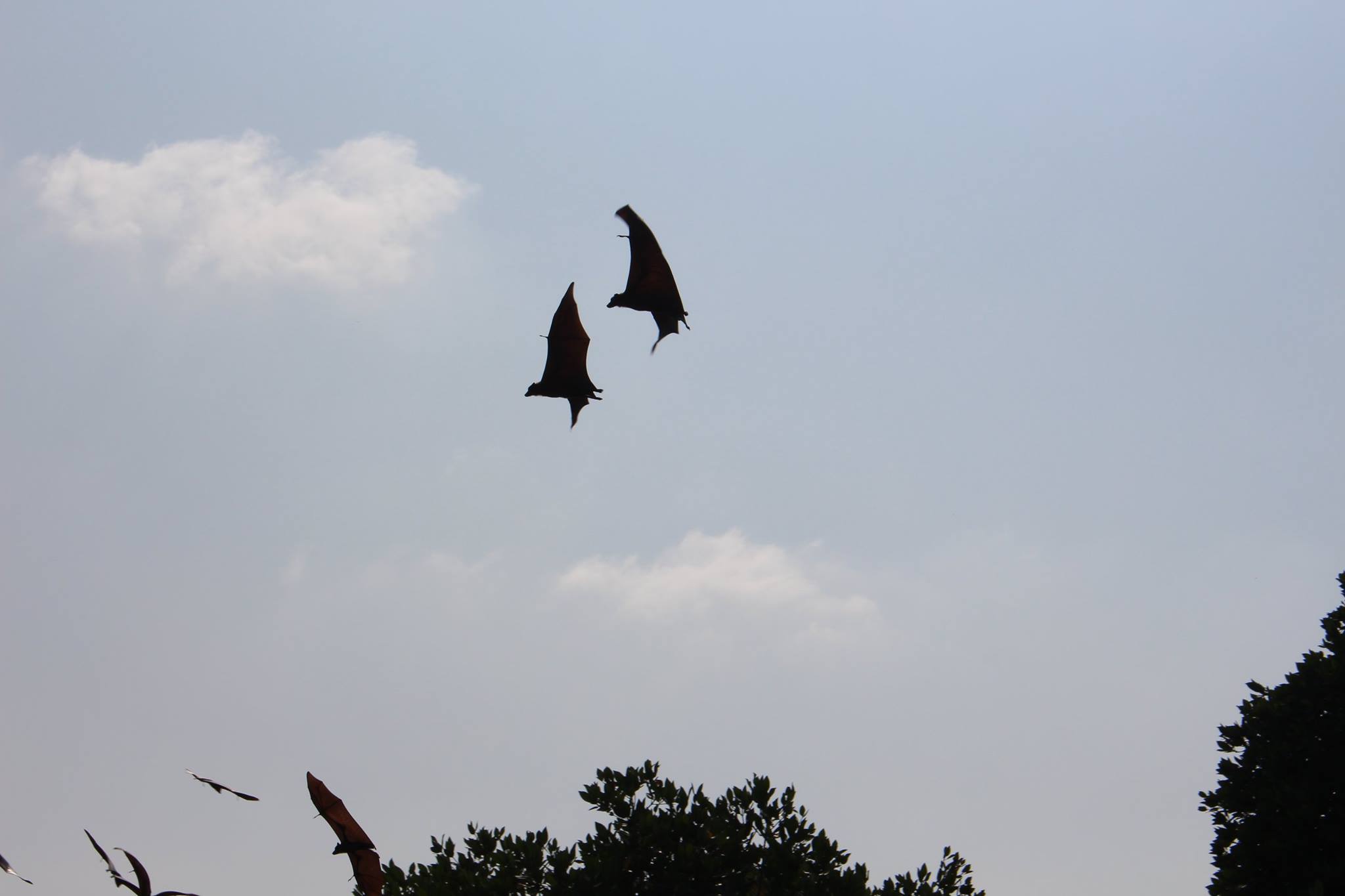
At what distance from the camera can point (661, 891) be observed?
15.6 meters

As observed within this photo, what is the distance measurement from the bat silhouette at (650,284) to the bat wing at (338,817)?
16.8ft

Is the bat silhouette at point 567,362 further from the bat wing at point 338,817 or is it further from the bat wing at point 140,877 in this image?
the bat wing at point 140,877

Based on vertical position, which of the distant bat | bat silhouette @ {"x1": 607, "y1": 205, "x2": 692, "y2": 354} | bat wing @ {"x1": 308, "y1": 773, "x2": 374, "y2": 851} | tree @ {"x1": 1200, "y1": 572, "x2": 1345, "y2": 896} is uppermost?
bat silhouette @ {"x1": 607, "y1": 205, "x2": 692, "y2": 354}

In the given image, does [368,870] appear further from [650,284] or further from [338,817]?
[650,284]

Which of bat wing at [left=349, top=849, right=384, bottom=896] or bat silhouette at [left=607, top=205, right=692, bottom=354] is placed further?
bat silhouette at [left=607, top=205, right=692, bottom=354]

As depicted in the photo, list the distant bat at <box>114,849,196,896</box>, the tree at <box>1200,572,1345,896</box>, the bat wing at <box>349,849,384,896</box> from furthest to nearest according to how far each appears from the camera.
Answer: the tree at <box>1200,572,1345,896</box>
the bat wing at <box>349,849,384,896</box>
the distant bat at <box>114,849,196,896</box>

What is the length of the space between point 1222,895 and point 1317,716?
10.2 feet

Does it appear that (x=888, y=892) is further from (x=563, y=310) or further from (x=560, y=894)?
(x=563, y=310)

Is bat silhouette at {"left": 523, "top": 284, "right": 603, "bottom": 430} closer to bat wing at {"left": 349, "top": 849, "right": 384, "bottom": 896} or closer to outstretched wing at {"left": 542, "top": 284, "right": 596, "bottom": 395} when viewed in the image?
outstretched wing at {"left": 542, "top": 284, "right": 596, "bottom": 395}

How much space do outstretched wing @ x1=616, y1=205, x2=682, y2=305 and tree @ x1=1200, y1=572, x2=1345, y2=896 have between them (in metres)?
12.4

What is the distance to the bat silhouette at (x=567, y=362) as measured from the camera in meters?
11.6

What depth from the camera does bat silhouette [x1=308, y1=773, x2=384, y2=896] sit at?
861 cm

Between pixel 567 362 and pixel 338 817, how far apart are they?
5.33 metres

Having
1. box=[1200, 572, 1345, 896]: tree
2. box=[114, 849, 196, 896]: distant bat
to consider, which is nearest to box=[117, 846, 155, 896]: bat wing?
box=[114, 849, 196, 896]: distant bat
